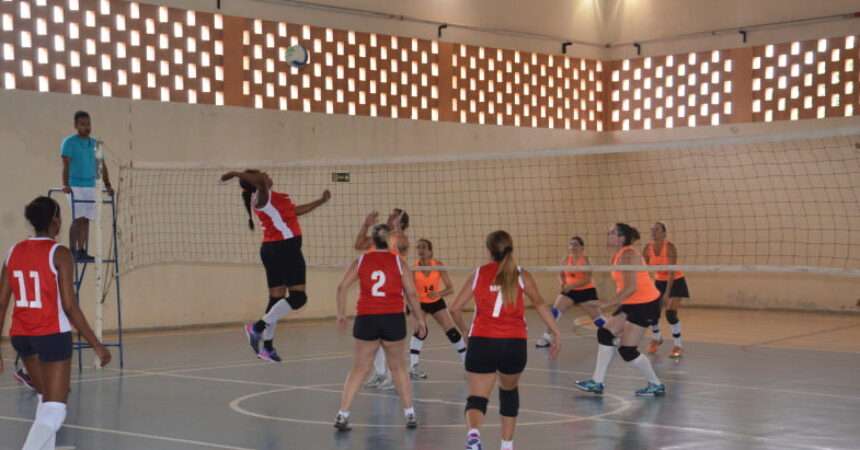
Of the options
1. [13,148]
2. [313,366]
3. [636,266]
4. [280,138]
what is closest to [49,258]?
[636,266]

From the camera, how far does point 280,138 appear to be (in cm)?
1838

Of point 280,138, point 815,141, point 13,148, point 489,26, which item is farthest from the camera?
point 489,26

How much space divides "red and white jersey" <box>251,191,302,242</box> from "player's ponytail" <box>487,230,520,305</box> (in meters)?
3.34

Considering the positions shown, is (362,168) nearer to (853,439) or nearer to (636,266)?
(636,266)

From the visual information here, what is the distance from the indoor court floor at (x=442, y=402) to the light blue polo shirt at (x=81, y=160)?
231cm

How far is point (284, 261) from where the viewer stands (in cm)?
1014

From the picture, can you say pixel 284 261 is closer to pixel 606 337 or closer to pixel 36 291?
pixel 606 337

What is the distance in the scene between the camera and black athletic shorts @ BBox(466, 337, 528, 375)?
22.6 ft

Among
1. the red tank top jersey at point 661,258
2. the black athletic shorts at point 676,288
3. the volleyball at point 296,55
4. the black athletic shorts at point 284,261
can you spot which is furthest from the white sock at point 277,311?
the volleyball at point 296,55

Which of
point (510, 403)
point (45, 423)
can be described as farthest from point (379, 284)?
point (45, 423)

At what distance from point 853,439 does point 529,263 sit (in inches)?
555

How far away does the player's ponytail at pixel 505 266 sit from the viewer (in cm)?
691

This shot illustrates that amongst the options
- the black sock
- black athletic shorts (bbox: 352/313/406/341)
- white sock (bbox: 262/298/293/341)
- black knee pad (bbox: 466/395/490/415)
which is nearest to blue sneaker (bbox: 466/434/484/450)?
black knee pad (bbox: 466/395/490/415)

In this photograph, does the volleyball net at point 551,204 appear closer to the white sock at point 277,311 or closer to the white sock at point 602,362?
the white sock at point 602,362
